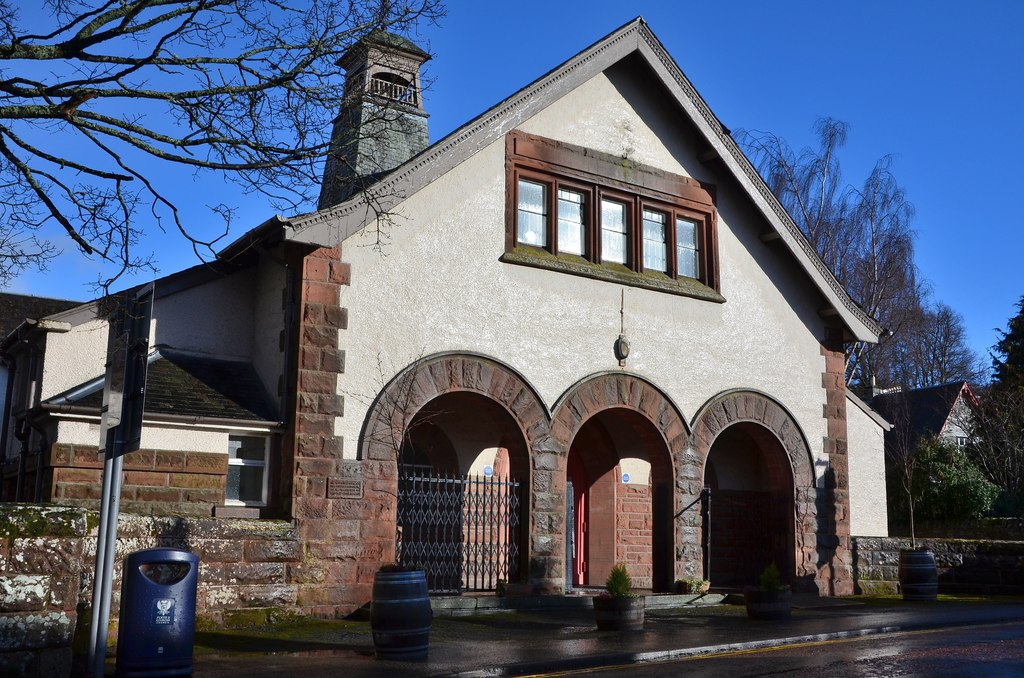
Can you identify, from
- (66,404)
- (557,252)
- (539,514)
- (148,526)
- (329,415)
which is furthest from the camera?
(557,252)

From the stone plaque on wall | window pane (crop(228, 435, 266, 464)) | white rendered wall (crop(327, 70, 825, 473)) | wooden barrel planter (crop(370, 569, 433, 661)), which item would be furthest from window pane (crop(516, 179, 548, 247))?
wooden barrel planter (crop(370, 569, 433, 661))

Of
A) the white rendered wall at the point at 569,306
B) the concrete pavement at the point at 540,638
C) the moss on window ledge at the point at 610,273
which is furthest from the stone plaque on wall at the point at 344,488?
the moss on window ledge at the point at 610,273

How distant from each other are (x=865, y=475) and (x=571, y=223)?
752cm

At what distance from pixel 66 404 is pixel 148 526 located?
2.09m

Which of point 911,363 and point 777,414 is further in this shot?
point 911,363

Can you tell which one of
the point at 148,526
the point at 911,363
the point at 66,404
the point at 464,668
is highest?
the point at 911,363

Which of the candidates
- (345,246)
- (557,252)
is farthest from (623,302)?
(345,246)

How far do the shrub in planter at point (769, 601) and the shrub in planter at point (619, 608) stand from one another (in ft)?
7.36

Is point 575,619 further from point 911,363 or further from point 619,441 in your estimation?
point 911,363

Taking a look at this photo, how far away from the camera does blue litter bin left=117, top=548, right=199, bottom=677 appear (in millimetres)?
8930

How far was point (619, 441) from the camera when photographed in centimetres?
1952

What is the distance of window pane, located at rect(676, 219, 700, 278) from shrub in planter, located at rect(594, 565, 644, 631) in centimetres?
667

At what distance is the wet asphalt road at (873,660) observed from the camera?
955 cm

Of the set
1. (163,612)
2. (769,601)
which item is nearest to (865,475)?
(769,601)
